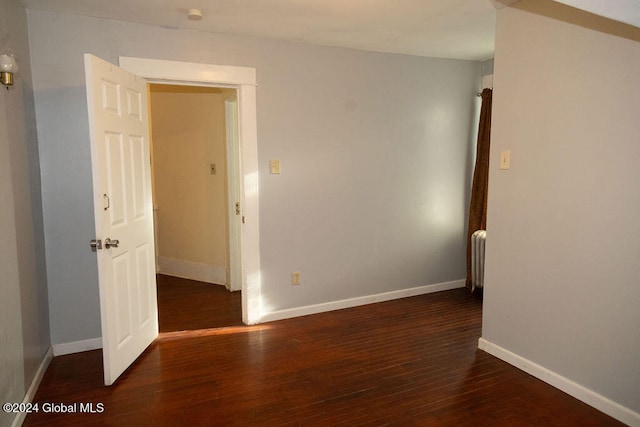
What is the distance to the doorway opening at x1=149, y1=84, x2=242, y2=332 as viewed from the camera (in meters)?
4.21

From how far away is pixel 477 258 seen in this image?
13.1 ft

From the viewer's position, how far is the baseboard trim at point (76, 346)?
9.36 ft

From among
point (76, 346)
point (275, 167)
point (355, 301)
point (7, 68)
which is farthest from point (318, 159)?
point (76, 346)

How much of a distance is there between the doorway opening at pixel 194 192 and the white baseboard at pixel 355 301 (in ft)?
2.09

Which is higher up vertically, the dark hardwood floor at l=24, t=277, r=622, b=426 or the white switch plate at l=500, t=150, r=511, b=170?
the white switch plate at l=500, t=150, r=511, b=170

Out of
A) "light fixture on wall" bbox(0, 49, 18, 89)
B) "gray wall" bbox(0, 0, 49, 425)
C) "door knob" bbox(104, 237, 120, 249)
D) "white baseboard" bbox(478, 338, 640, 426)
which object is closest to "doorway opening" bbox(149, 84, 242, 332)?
"gray wall" bbox(0, 0, 49, 425)

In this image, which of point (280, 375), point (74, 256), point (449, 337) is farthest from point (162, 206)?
point (449, 337)

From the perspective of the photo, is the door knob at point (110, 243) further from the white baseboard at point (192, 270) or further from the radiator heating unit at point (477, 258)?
the radiator heating unit at point (477, 258)

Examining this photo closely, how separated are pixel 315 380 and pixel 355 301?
54.4 inches

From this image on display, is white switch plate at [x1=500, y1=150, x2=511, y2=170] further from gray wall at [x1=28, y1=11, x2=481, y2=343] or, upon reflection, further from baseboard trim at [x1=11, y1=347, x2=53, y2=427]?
baseboard trim at [x1=11, y1=347, x2=53, y2=427]

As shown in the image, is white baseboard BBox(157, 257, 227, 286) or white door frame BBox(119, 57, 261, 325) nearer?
white door frame BBox(119, 57, 261, 325)

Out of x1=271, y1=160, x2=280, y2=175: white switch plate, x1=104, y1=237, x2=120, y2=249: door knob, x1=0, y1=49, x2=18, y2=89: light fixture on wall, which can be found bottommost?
x1=104, y1=237, x2=120, y2=249: door knob

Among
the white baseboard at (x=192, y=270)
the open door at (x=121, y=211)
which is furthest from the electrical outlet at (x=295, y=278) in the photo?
the white baseboard at (x=192, y=270)

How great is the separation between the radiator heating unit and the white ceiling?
176cm
